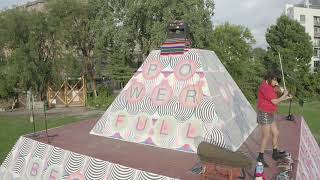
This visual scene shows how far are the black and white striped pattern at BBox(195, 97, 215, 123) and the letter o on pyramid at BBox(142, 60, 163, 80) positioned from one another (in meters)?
1.69

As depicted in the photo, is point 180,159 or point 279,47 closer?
point 180,159

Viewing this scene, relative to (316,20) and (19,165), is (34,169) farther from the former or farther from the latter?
(316,20)

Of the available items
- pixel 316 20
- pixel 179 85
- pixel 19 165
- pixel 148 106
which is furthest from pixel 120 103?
pixel 316 20

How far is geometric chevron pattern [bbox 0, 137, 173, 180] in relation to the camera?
277 inches

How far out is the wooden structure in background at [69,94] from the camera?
93.9 feet

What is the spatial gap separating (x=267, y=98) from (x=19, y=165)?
591 centimetres

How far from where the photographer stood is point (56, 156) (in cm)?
828

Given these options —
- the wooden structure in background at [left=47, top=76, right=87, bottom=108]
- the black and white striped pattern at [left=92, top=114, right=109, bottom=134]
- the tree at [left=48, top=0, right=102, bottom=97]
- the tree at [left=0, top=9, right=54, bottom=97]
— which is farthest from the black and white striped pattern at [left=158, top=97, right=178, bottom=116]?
the wooden structure in background at [left=47, top=76, right=87, bottom=108]

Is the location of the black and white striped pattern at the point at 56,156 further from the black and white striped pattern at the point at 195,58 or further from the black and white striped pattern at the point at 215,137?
the black and white striped pattern at the point at 195,58

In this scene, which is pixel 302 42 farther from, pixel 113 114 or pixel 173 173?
pixel 173 173

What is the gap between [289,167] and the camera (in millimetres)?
6359

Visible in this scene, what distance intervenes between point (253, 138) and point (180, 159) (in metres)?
2.74

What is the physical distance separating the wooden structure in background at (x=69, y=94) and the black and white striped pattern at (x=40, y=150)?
783 inches

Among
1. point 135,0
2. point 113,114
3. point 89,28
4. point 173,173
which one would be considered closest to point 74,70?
point 89,28
